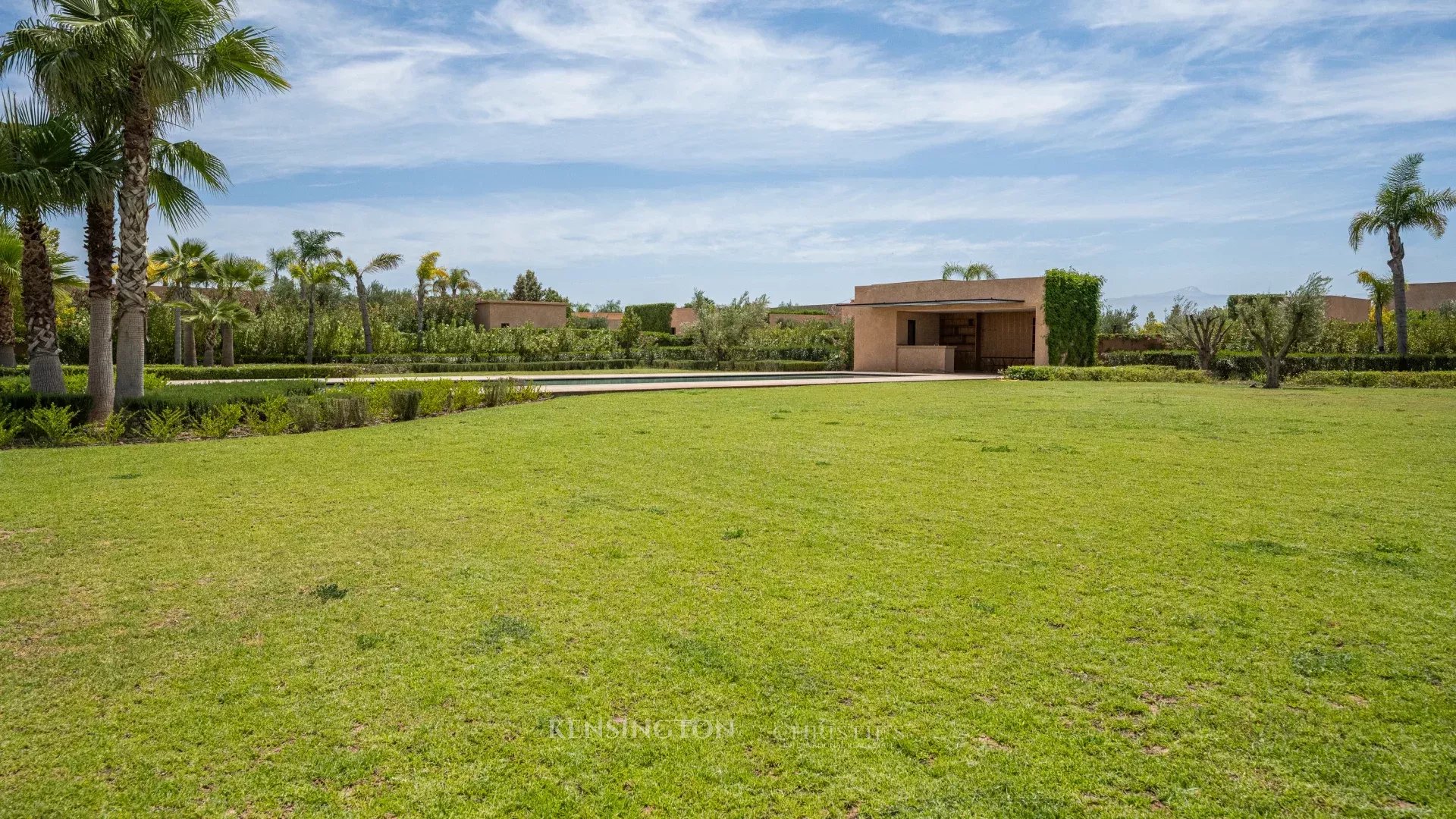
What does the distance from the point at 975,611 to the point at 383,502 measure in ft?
16.4

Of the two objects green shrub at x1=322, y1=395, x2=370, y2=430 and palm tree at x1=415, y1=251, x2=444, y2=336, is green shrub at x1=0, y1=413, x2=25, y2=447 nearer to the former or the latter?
green shrub at x1=322, y1=395, x2=370, y2=430

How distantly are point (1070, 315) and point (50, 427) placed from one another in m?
28.3

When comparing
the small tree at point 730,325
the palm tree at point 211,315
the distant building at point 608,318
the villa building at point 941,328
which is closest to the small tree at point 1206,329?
the villa building at point 941,328

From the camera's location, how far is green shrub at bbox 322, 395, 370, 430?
12.6m

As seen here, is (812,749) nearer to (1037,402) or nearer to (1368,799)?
(1368,799)

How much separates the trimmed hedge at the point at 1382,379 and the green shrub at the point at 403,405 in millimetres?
22527

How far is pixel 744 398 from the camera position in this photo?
60.2 ft

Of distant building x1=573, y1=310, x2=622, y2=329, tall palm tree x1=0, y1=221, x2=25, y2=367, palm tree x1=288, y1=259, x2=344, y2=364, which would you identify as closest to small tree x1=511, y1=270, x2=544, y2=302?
distant building x1=573, y1=310, x2=622, y2=329

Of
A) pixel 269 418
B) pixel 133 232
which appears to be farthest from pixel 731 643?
pixel 133 232

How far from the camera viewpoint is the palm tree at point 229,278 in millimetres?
31562

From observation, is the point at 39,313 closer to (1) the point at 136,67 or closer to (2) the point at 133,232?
(2) the point at 133,232

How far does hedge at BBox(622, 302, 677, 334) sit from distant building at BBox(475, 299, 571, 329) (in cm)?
614

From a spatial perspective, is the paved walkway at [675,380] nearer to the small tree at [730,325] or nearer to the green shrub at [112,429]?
the small tree at [730,325]

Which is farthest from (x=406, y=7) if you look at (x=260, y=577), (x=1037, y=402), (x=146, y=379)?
(x=1037, y=402)
